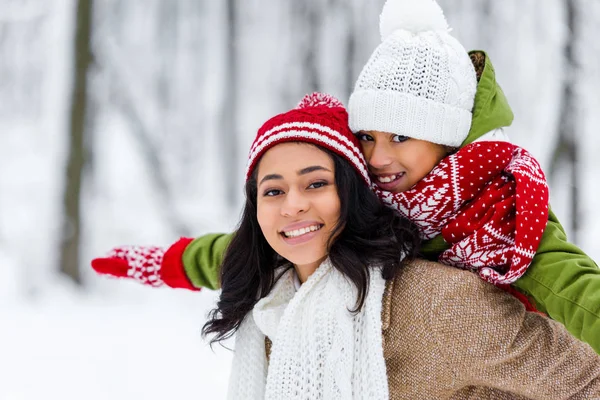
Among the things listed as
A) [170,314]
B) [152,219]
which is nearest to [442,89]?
[170,314]

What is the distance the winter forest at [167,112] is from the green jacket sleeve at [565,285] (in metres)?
2.77

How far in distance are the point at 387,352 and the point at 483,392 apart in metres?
0.26

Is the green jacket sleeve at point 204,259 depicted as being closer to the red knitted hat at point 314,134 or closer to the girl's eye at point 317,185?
the red knitted hat at point 314,134

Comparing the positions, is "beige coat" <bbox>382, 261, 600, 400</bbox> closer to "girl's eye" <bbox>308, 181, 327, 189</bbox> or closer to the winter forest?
"girl's eye" <bbox>308, 181, 327, 189</bbox>

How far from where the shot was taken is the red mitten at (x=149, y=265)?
197 centimetres

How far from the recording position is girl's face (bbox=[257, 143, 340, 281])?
1.48 metres

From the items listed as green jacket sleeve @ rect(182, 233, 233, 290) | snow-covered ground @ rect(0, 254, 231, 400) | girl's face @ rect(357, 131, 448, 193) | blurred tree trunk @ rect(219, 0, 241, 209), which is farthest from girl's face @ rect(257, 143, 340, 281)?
blurred tree trunk @ rect(219, 0, 241, 209)

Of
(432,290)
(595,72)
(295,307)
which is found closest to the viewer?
(432,290)

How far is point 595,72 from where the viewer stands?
4395mm

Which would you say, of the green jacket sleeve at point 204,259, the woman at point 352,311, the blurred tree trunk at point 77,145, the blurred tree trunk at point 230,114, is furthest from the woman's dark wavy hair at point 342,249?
the blurred tree trunk at point 230,114

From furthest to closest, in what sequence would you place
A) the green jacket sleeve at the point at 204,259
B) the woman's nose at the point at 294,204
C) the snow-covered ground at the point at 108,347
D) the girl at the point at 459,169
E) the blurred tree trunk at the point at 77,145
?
the blurred tree trunk at the point at 77,145 < the snow-covered ground at the point at 108,347 < the green jacket sleeve at the point at 204,259 < the woman's nose at the point at 294,204 < the girl at the point at 459,169

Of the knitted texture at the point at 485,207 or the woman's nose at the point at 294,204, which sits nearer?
the knitted texture at the point at 485,207

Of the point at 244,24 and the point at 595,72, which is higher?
the point at 244,24

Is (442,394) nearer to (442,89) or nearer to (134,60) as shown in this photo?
(442,89)
